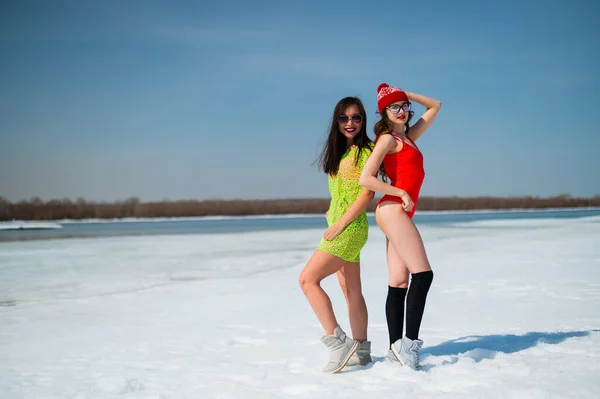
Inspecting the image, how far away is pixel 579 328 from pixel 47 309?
15.9 feet

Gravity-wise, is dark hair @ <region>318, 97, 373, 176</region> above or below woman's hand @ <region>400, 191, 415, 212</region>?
above

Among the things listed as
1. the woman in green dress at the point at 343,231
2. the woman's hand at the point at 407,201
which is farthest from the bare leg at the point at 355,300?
the woman's hand at the point at 407,201

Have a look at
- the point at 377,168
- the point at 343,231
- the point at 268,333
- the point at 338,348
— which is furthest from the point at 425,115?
the point at 268,333

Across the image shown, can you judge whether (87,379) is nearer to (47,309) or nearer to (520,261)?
(47,309)

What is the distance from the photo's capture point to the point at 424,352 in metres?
3.92

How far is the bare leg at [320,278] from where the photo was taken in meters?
3.29

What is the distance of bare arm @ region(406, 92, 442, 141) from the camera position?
3.58m

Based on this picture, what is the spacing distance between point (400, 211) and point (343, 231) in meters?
A: 0.34

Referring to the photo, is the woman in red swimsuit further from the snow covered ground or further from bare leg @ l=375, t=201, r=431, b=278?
the snow covered ground

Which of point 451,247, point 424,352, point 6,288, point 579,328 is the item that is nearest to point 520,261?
point 451,247

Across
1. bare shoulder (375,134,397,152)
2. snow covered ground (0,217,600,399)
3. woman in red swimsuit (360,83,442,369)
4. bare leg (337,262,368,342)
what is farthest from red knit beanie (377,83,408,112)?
snow covered ground (0,217,600,399)

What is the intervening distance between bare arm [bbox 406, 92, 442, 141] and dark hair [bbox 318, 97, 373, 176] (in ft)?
1.01

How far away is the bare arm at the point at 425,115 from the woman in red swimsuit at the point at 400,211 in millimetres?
Answer: 140

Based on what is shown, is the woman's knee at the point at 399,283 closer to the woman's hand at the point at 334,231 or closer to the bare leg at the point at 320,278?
the bare leg at the point at 320,278
